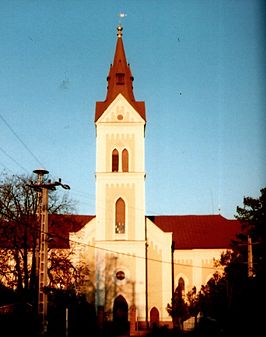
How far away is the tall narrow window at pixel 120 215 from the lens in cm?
4091

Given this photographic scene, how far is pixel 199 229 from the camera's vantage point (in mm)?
49969

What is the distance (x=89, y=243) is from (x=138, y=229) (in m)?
4.11

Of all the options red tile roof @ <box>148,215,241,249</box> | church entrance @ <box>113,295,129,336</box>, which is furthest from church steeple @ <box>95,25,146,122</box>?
church entrance @ <box>113,295,129,336</box>

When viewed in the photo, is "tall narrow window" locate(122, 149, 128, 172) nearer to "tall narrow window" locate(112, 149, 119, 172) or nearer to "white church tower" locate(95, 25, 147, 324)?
"white church tower" locate(95, 25, 147, 324)

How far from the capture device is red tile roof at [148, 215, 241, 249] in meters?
47.6

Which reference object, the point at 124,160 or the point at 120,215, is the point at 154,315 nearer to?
the point at 120,215

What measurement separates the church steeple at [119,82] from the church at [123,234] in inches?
3.4

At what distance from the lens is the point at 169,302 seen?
4072 centimetres

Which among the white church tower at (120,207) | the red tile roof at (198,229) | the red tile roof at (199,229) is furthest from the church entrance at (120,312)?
the red tile roof at (199,229)

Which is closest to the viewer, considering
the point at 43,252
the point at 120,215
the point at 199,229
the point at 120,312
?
the point at 43,252

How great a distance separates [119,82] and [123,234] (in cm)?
1294

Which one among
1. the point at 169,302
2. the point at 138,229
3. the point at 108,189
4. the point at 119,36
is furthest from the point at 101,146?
the point at 169,302

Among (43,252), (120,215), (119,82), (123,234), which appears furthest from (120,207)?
(43,252)

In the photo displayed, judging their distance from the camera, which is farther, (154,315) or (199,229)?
(199,229)
